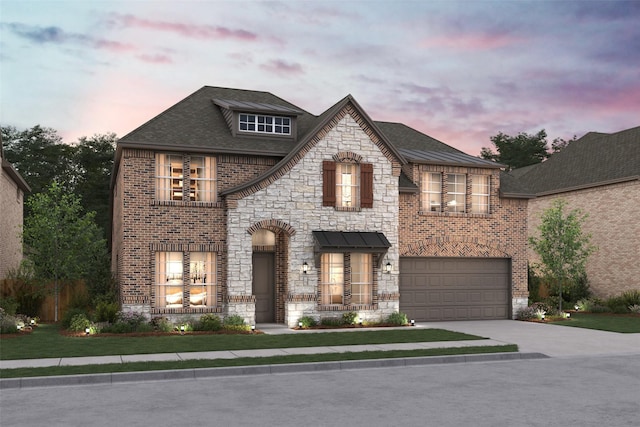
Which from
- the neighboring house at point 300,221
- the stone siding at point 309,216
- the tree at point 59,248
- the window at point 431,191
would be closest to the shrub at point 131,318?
the neighboring house at point 300,221

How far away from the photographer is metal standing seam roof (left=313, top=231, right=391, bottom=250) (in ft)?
74.7

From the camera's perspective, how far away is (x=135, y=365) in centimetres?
1359

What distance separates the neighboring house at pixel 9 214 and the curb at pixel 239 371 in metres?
18.7

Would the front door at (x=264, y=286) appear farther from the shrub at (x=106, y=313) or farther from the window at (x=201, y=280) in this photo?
the shrub at (x=106, y=313)

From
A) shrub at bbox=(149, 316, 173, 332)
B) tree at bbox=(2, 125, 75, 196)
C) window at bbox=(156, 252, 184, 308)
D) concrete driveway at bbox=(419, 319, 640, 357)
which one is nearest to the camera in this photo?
concrete driveway at bbox=(419, 319, 640, 357)

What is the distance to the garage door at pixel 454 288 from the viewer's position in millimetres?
25828

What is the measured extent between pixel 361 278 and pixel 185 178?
24.0 ft

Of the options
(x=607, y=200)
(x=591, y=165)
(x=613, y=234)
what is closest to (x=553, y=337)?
(x=613, y=234)

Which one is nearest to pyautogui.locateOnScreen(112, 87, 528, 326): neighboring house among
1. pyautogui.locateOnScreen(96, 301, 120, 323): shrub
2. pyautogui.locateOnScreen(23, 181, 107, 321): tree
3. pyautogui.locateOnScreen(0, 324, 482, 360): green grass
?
pyautogui.locateOnScreen(96, 301, 120, 323): shrub

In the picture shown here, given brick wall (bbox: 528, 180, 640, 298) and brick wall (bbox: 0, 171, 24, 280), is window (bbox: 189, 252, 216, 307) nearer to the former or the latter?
brick wall (bbox: 0, 171, 24, 280)

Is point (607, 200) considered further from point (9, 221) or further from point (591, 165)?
point (9, 221)

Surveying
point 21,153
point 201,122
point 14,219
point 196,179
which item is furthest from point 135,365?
point 21,153

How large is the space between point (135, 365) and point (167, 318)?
8.52 meters

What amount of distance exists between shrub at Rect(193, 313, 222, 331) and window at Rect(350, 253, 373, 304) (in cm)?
522
